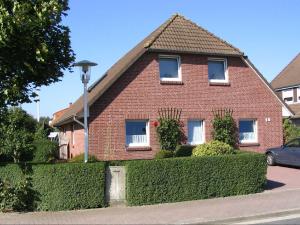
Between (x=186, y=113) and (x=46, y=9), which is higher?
(x=46, y=9)

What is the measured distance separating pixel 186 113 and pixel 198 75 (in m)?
1.90

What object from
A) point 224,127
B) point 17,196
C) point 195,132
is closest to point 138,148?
point 195,132

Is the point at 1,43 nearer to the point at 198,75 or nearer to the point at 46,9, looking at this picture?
the point at 46,9

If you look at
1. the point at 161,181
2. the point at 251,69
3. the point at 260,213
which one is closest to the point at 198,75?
the point at 251,69

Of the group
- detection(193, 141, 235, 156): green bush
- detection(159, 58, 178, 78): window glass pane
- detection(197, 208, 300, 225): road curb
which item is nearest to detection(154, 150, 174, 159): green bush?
detection(159, 58, 178, 78): window glass pane

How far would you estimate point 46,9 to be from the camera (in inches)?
454

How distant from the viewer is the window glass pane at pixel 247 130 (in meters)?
25.3

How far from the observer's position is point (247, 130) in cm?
2552

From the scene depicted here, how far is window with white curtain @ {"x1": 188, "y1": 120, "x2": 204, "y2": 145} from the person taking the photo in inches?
944

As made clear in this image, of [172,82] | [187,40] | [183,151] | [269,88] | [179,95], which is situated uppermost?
[187,40]

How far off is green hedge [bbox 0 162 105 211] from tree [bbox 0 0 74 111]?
67.2 inches

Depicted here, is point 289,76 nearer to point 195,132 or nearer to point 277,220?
point 195,132

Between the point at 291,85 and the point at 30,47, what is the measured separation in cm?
2966

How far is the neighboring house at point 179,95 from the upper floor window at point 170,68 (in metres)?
0.04
